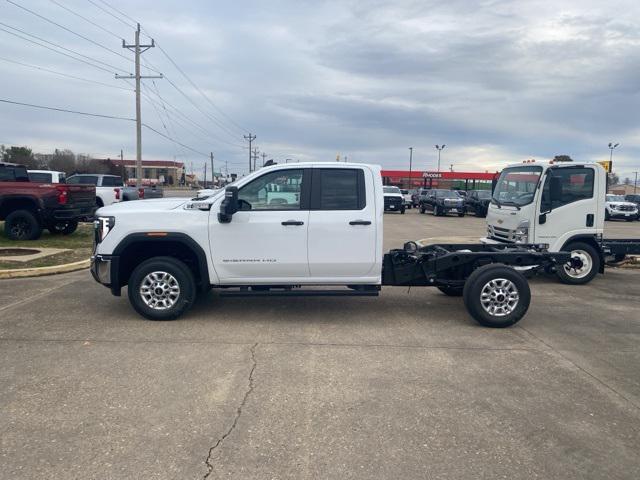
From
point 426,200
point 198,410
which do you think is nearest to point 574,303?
point 198,410

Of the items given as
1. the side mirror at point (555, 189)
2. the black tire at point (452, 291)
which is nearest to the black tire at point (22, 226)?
the black tire at point (452, 291)

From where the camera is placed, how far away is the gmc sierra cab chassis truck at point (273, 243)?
645cm

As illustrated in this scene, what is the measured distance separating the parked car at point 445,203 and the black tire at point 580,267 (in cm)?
2259

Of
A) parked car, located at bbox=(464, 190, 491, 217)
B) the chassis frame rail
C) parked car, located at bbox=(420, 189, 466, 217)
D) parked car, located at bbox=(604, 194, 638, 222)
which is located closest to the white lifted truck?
the chassis frame rail

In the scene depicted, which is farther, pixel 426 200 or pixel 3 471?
pixel 426 200

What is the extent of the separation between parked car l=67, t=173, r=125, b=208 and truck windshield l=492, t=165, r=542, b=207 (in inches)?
599

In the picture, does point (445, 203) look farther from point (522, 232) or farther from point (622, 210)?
point (522, 232)

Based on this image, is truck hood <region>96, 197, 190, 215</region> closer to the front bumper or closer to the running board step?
the front bumper

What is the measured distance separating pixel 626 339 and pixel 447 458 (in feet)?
13.4

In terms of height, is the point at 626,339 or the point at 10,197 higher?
the point at 10,197

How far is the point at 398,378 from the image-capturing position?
482 cm

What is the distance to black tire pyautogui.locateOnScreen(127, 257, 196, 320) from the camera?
6.48 m

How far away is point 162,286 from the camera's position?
257 inches

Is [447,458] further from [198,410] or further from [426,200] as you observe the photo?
[426,200]
